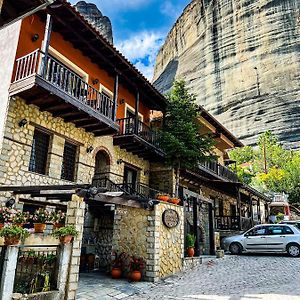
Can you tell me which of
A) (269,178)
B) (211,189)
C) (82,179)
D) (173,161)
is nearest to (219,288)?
(82,179)

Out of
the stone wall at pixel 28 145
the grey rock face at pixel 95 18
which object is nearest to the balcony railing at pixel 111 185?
the stone wall at pixel 28 145

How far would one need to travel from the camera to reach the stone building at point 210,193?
13755 millimetres

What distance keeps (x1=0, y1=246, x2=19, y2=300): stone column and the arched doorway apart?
7.61m

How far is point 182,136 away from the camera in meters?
14.8

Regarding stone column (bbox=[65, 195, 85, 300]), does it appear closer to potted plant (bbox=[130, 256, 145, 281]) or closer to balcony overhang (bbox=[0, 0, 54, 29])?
potted plant (bbox=[130, 256, 145, 281])

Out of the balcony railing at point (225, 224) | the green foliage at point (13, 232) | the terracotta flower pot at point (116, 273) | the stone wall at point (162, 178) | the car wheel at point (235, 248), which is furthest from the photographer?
the balcony railing at point (225, 224)

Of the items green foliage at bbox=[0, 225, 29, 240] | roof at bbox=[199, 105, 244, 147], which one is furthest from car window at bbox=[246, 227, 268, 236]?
green foliage at bbox=[0, 225, 29, 240]

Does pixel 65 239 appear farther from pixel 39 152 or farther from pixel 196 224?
pixel 196 224

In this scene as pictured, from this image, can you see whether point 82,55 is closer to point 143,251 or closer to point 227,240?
point 143,251

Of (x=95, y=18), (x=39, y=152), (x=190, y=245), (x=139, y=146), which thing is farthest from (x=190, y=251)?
(x=95, y=18)

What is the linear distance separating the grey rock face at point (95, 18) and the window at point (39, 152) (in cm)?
4625

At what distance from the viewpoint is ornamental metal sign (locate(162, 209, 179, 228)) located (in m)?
10.1

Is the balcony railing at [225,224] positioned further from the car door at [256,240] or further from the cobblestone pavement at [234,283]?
the cobblestone pavement at [234,283]

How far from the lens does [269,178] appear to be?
36969 mm
